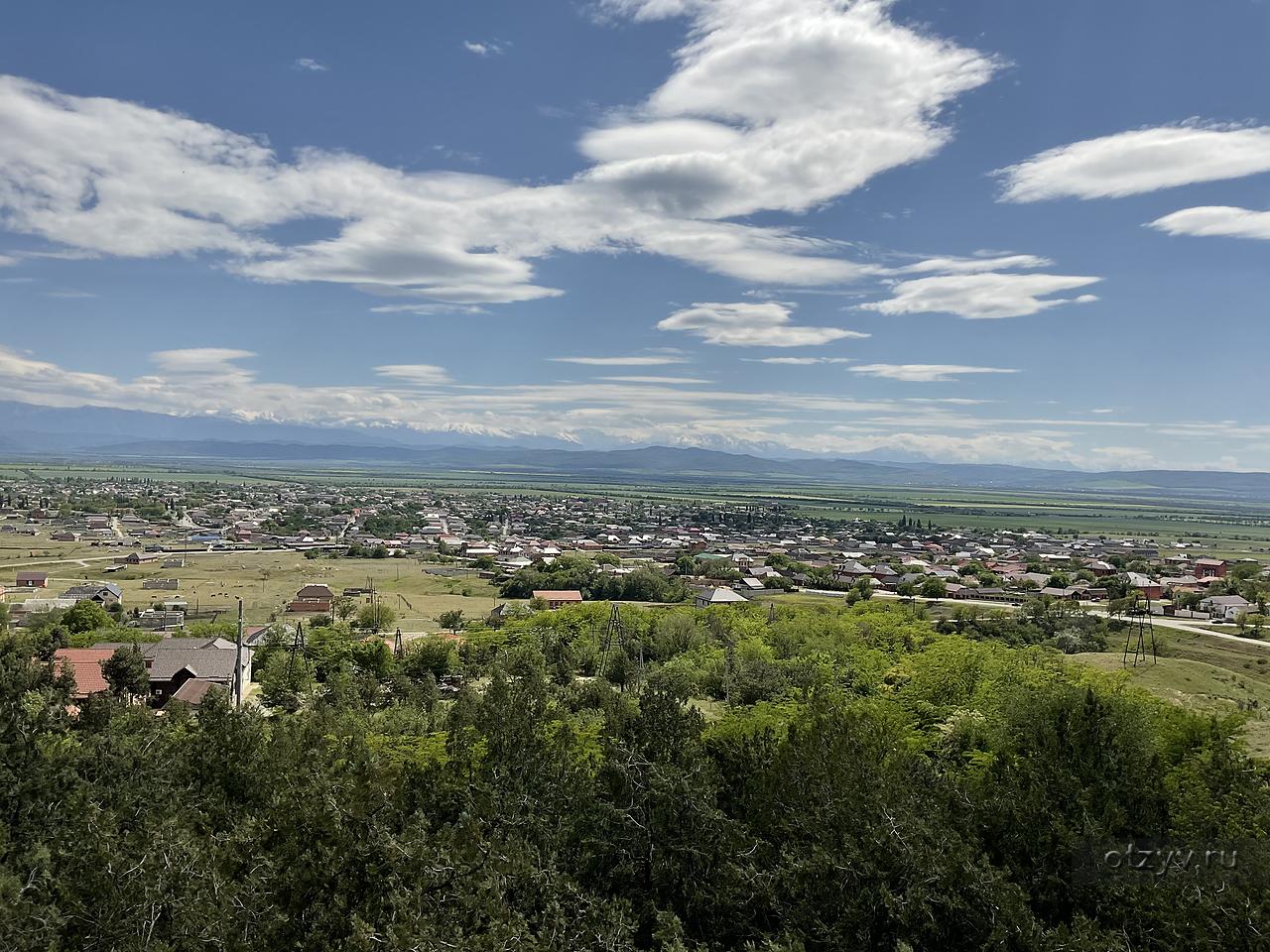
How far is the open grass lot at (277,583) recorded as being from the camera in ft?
159

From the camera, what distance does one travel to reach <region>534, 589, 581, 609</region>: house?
5063 cm

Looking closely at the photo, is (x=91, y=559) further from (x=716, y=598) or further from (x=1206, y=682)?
(x=1206, y=682)

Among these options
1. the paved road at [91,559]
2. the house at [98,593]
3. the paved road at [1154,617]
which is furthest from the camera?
the paved road at [91,559]

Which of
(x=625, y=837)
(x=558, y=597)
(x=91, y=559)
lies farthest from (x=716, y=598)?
(x=91, y=559)

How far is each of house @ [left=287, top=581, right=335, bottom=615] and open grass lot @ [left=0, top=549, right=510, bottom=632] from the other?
96 centimetres

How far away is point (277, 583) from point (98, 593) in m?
12.9

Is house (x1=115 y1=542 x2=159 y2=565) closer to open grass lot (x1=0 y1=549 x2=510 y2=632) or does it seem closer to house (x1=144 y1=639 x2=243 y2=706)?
open grass lot (x1=0 y1=549 x2=510 y2=632)

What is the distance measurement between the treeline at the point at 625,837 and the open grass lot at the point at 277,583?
3107 centimetres

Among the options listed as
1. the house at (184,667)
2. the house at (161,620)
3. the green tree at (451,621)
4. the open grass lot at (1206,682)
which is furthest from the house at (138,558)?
the open grass lot at (1206,682)

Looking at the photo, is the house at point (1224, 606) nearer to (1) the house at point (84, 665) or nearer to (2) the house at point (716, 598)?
(2) the house at point (716, 598)

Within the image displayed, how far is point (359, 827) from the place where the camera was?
9320 millimetres

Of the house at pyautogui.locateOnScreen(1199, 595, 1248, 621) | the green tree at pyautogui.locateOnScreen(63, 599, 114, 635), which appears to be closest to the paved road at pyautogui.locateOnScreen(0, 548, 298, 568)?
the green tree at pyautogui.locateOnScreen(63, 599, 114, 635)

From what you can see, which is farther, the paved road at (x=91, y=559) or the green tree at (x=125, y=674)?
the paved road at (x=91, y=559)

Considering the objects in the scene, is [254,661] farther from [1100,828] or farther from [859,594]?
[859,594]
